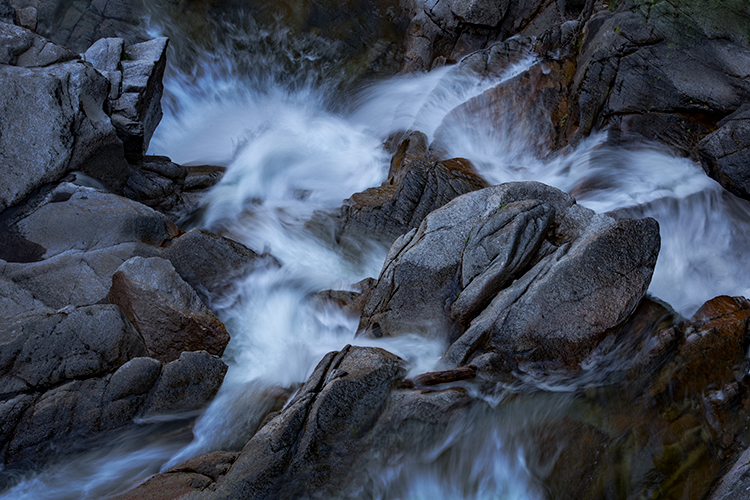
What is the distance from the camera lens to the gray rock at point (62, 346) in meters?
6.06

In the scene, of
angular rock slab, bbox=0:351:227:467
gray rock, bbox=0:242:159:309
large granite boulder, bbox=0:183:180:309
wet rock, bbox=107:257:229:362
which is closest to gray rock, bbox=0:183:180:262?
large granite boulder, bbox=0:183:180:309

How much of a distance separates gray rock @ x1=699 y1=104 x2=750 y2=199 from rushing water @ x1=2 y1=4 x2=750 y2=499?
0.77 feet

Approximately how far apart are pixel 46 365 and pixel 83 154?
4.67 meters

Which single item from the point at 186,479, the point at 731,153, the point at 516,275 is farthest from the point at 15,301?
the point at 731,153

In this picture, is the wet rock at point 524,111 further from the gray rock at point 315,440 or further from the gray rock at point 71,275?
the gray rock at point 71,275

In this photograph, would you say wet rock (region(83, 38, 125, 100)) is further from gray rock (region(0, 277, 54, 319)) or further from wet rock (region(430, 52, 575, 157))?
wet rock (region(430, 52, 575, 157))

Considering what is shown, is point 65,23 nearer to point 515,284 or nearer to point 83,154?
point 83,154

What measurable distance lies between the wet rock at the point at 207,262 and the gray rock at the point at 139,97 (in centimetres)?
341

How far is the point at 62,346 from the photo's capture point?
6.33 m

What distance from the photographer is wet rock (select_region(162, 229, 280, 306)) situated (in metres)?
8.67

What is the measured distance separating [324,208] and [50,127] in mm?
5521

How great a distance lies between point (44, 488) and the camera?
5914mm

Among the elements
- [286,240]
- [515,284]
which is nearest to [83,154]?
[286,240]

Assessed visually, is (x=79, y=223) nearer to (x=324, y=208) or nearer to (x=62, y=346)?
(x=62, y=346)
